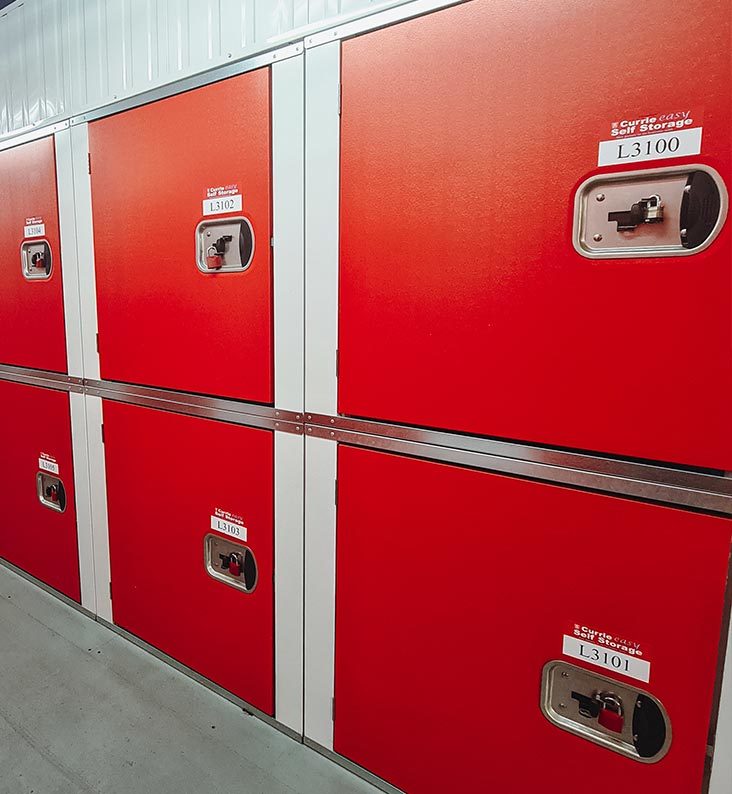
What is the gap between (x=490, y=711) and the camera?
128cm

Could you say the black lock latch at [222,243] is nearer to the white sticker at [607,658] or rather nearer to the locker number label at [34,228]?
the locker number label at [34,228]

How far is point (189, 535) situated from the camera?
186 centimetres

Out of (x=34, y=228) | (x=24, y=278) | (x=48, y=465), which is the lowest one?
(x=48, y=465)

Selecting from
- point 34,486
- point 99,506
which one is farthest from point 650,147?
point 34,486

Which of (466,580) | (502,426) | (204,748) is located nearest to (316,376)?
(502,426)

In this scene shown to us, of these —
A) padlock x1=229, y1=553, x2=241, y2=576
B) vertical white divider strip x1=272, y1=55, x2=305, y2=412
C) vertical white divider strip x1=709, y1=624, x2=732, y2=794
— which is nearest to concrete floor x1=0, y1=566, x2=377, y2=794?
padlock x1=229, y1=553, x2=241, y2=576

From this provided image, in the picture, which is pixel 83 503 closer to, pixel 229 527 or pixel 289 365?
pixel 229 527

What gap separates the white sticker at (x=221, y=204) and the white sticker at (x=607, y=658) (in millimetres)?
1420

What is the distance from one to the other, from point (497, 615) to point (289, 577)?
0.66m

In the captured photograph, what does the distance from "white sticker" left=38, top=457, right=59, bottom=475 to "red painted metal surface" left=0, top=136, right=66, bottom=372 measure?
1.35 ft

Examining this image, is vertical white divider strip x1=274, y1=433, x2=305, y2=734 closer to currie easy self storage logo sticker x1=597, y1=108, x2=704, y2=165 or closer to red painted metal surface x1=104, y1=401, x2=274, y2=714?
red painted metal surface x1=104, y1=401, x2=274, y2=714

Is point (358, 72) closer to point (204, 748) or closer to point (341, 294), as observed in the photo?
point (341, 294)

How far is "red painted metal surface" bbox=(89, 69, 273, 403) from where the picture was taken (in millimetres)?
1543

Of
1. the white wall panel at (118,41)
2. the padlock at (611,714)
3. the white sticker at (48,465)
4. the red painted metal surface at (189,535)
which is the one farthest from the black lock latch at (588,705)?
the white sticker at (48,465)
